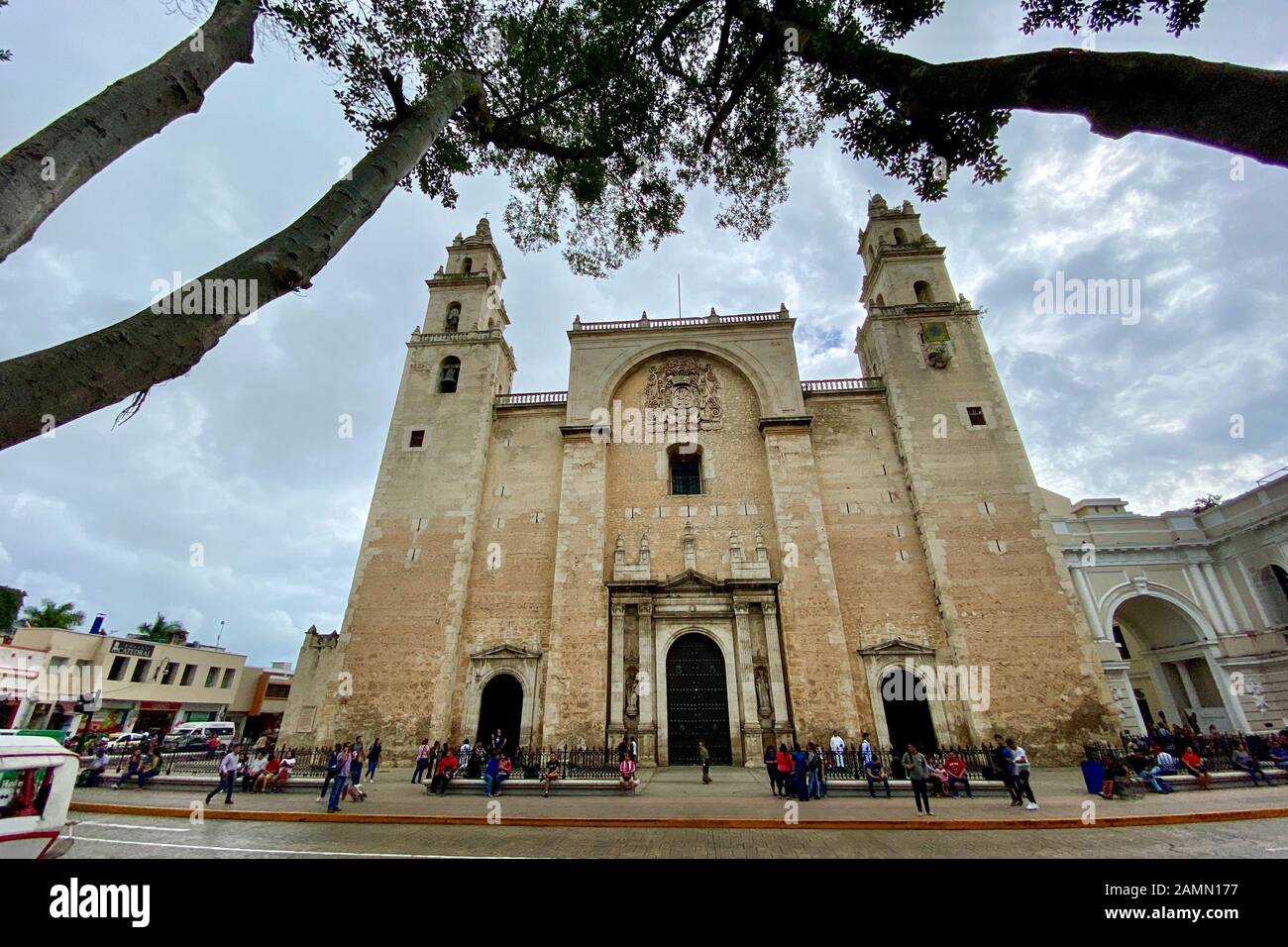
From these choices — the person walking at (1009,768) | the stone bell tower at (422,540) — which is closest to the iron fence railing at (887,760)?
the person walking at (1009,768)

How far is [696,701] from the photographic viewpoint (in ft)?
55.9

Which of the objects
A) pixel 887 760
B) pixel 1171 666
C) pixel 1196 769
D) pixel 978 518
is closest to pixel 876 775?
pixel 887 760

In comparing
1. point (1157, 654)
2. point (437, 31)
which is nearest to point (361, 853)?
point (437, 31)

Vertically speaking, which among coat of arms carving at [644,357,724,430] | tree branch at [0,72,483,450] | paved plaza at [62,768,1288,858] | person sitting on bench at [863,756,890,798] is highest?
coat of arms carving at [644,357,724,430]

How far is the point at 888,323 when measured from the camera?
872 inches

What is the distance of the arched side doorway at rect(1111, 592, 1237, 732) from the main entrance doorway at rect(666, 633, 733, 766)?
15293mm

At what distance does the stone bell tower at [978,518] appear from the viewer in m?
16.1

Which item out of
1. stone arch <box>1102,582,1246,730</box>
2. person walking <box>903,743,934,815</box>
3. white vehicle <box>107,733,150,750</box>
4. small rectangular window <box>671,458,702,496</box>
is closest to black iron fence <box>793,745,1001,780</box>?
person walking <box>903,743,934,815</box>

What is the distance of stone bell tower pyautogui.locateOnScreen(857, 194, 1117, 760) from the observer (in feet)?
52.9

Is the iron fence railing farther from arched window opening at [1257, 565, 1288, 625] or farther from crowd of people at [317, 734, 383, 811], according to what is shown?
arched window opening at [1257, 565, 1288, 625]
